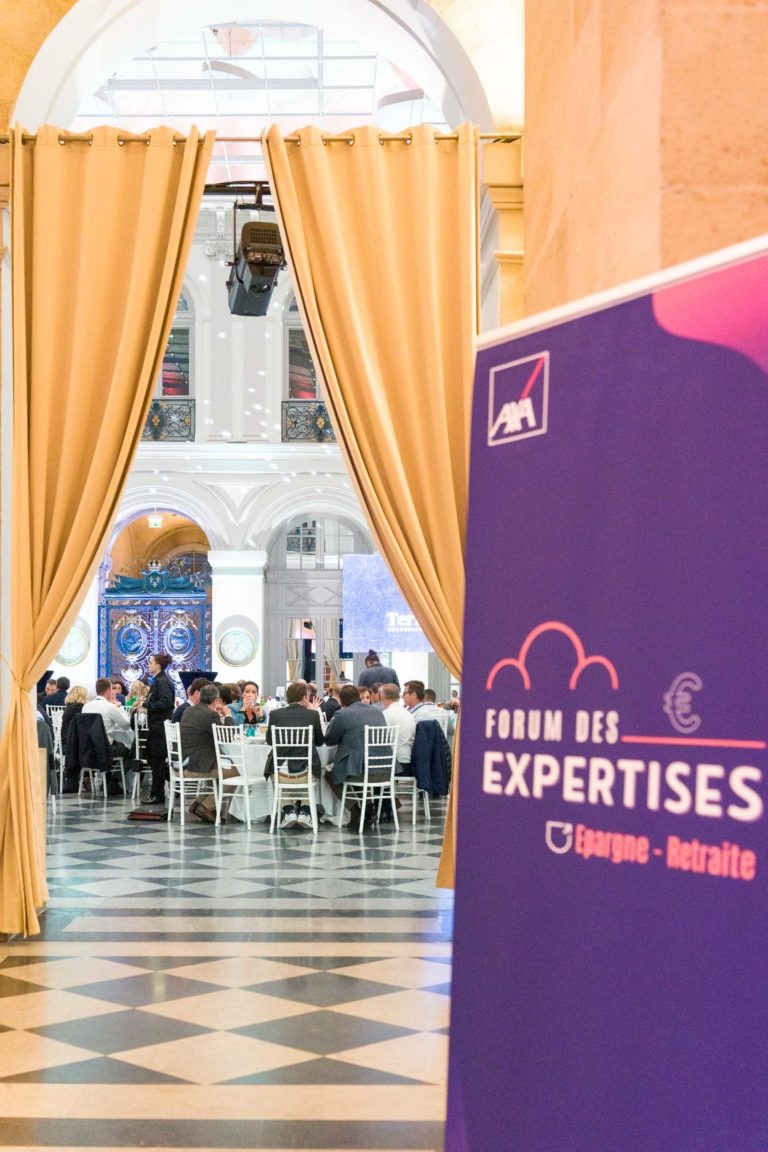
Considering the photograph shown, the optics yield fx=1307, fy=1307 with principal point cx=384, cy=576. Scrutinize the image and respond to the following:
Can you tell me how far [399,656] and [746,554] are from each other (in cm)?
1539

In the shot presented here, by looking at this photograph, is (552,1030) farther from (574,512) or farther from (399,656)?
(399,656)

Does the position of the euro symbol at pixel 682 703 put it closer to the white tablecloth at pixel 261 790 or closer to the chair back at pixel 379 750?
the chair back at pixel 379 750

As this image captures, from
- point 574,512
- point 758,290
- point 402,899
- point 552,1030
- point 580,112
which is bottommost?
point 402,899

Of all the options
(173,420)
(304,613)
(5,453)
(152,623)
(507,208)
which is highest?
(173,420)

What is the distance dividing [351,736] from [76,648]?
7.98m

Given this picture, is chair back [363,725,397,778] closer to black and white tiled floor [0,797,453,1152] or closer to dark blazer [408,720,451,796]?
dark blazer [408,720,451,796]

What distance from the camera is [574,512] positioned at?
1.63 m

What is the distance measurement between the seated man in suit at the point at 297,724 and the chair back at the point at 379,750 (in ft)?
1.15

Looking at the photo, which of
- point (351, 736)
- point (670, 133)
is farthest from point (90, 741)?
point (670, 133)

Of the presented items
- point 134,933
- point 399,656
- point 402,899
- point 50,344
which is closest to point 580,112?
point 50,344

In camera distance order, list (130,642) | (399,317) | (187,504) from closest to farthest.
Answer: (399,317), (187,504), (130,642)

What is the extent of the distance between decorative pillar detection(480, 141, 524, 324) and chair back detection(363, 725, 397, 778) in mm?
4085

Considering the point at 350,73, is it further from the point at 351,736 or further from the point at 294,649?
the point at 294,649

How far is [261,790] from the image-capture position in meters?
9.65
